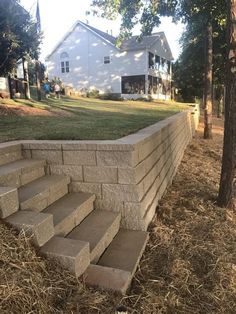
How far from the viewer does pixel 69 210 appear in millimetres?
3488

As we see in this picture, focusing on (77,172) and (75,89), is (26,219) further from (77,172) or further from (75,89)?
(75,89)

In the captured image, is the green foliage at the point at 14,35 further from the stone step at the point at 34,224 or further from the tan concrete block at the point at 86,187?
the stone step at the point at 34,224

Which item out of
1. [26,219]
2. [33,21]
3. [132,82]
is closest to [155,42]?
[132,82]

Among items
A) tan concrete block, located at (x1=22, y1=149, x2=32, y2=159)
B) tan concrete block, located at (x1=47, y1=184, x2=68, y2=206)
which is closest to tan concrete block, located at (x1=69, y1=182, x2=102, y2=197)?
tan concrete block, located at (x1=47, y1=184, x2=68, y2=206)

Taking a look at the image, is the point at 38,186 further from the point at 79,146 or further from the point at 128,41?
the point at 128,41

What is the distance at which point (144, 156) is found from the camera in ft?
14.3

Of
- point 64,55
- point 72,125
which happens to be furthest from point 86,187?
point 64,55

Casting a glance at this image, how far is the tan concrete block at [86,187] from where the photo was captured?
402 centimetres

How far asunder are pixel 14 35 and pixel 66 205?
9.08 m

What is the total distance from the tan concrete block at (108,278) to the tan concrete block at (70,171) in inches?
54.2

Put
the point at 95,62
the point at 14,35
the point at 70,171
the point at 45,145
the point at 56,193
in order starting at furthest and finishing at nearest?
the point at 95,62, the point at 14,35, the point at 45,145, the point at 70,171, the point at 56,193

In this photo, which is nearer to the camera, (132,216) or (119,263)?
(119,263)

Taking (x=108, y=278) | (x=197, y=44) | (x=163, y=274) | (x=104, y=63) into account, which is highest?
(x=197, y=44)

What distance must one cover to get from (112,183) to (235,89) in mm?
2189
